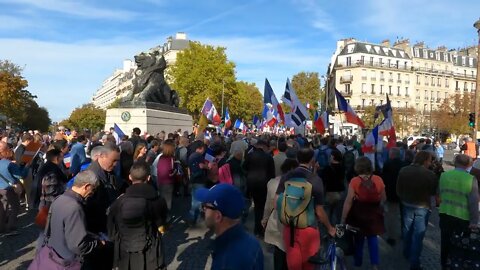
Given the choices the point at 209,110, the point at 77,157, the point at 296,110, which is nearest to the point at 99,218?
the point at 77,157

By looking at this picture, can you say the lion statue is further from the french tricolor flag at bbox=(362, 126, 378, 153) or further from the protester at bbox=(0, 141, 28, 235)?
the protester at bbox=(0, 141, 28, 235)

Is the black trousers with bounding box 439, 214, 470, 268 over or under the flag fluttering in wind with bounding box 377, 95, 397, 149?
under

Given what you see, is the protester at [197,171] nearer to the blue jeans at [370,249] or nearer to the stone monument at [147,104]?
the blue jeans at [370,249]

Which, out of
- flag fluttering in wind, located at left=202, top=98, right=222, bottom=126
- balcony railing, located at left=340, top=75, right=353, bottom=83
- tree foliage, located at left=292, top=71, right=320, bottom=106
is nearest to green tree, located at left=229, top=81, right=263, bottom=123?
tree foliage, located at left=292, top=71, right=320, bottom=106

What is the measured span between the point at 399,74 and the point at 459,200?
91.4m

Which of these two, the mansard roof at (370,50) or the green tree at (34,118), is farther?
the mansard roof at (370,50)

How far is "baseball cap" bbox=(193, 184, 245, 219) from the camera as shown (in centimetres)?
259

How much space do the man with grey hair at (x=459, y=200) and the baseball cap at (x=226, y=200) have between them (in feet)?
13.2

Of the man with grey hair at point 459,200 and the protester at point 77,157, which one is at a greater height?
the protester at point 77,157

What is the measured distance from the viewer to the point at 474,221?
5.62m

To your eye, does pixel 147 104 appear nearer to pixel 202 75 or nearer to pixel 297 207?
pixel 297 207

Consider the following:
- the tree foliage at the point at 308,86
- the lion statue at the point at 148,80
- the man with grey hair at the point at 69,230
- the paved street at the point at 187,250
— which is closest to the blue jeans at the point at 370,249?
the paved street at the point at 187,250

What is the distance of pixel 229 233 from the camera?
2574 millimetres

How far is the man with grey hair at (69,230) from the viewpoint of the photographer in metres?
3.65
